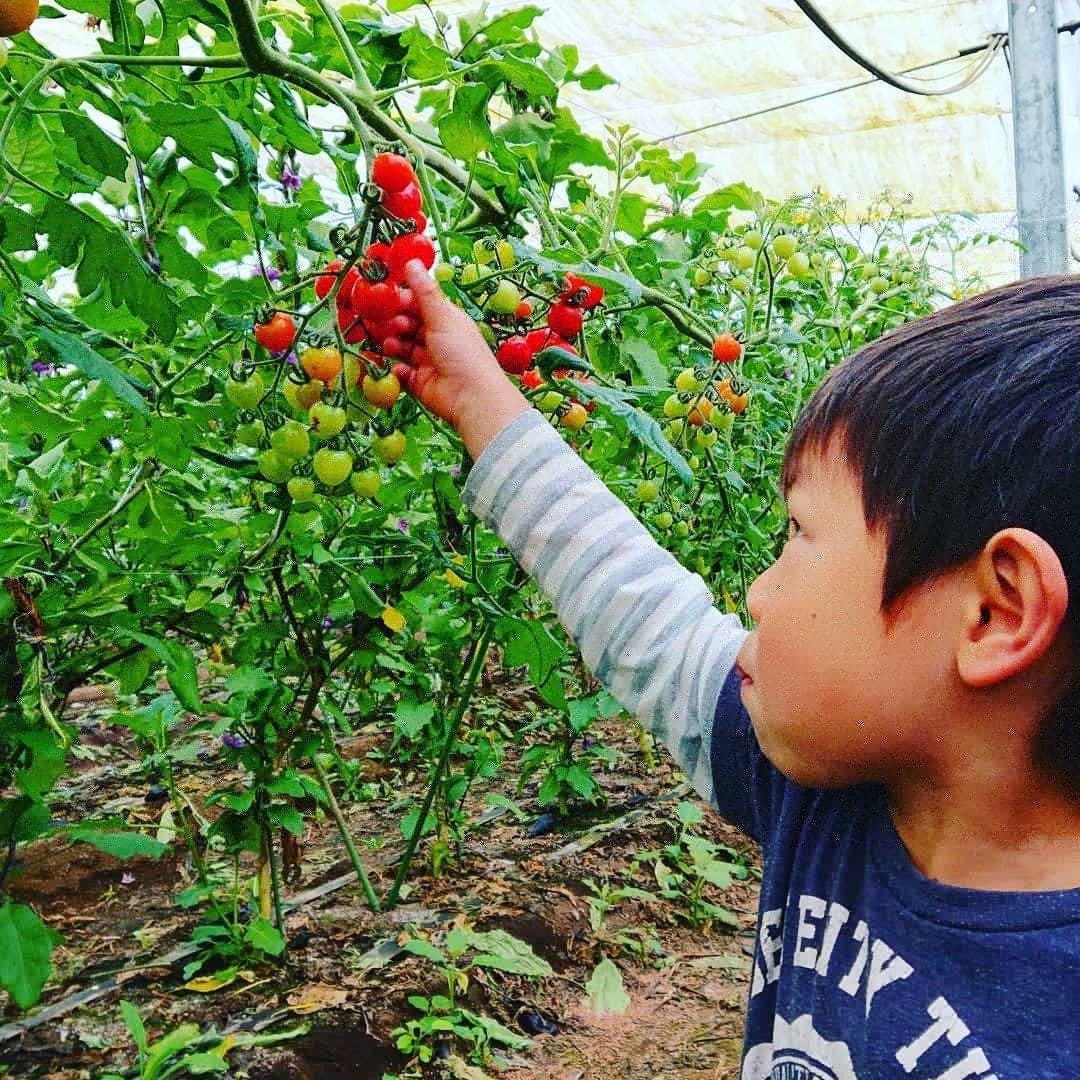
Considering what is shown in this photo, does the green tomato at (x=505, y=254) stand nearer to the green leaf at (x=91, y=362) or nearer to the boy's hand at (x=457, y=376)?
the boy's hand at (x=457, y=376)

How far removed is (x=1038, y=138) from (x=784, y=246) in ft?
7.04

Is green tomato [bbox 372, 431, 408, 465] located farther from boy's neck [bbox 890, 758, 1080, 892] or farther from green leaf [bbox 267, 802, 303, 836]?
green leaf [bbox 267, 802, 303, 836]

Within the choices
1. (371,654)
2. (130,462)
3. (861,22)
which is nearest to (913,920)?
(371,654)

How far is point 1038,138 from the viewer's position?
124 inches

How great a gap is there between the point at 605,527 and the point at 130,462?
2.96 feet

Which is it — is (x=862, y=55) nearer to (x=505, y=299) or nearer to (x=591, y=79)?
(x=591, y=79)

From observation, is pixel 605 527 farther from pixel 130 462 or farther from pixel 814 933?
pixel 130 462

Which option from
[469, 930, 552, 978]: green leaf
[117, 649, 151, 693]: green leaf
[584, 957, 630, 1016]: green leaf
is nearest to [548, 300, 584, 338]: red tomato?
[117, 649, 151, 693]: green leaf

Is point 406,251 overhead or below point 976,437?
overhead

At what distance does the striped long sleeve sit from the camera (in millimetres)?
1055

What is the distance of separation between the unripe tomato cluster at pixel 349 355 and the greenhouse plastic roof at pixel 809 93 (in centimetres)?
350

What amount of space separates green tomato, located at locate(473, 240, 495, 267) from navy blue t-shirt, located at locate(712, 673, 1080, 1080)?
18.0 inches

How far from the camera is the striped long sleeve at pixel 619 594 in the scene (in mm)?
1055

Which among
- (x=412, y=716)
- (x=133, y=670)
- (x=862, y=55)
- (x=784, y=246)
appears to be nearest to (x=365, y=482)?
(x=133, y=670)
